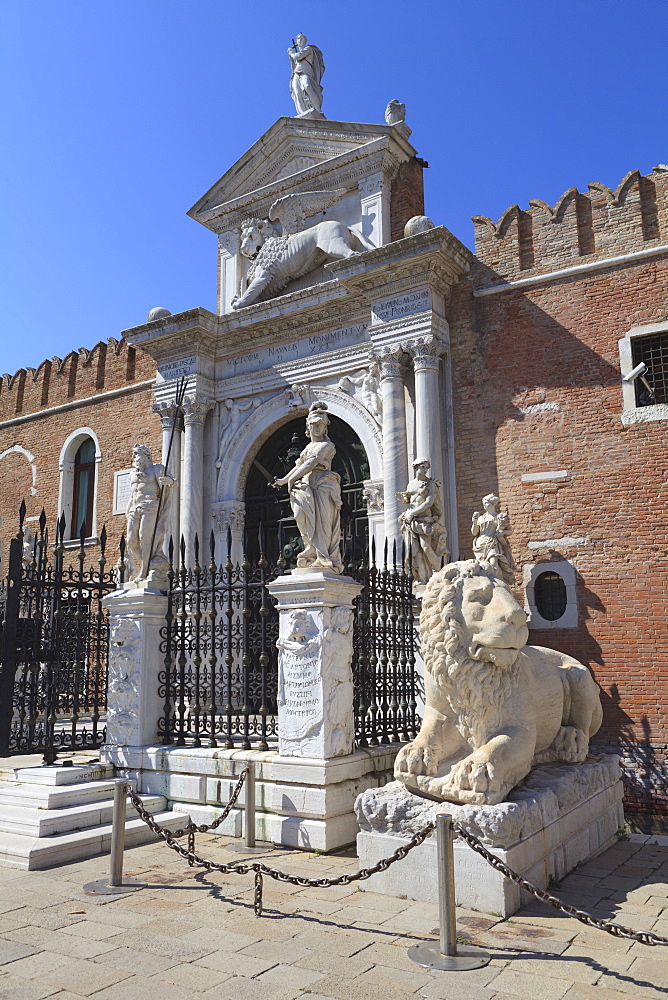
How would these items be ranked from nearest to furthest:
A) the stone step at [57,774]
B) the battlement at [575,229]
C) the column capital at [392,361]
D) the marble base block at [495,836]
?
1. the marble base block at [495,836]
2. the stone step at [57,774]
3. the battlement at [575,229]
4. the column capital at [392,361]

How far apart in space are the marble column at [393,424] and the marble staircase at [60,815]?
17.4 feet

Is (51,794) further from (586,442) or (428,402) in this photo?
(586,442)

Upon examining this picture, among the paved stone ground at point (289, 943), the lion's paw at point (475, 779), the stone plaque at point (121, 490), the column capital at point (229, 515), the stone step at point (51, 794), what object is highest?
the stone plaque at point (121, 490)

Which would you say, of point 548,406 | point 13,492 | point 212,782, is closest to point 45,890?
point 212,782

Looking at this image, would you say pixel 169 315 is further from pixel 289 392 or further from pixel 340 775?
pixel 340 775

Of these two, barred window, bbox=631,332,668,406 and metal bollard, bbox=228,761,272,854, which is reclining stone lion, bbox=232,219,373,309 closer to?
barred window, bbox=631,332,668,406

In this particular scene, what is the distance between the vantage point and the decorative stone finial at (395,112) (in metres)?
12.9

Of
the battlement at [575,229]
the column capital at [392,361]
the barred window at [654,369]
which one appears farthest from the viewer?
the column capital at [392,361]

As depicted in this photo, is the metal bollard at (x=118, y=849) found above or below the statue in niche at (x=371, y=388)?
below

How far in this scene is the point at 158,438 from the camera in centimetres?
1559

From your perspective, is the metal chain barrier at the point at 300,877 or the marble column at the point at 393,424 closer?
the metal chain barrier at the point at 300,877

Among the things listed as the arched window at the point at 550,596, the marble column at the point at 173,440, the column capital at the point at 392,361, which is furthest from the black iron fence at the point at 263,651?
the marble column at the point at 173,440

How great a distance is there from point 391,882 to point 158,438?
11.8 m

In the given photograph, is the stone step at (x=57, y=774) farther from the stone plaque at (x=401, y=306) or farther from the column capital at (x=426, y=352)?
the stone plaque at (x=401, y=306)
